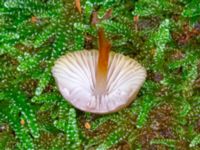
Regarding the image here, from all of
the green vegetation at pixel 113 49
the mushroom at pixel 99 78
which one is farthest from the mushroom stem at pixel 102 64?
the green vegetation at pixel 113 49

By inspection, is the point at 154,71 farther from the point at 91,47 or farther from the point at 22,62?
the point at 22,62

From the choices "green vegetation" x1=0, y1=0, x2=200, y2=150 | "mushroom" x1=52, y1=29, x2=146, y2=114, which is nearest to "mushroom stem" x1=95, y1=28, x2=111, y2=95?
"mushroom" x1=52, y1=29, x2=146, y2=114

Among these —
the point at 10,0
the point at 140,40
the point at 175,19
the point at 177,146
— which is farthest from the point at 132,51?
the point at 10,0

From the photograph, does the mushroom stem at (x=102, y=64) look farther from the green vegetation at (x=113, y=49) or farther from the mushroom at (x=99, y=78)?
the green vegetation at (x=113, y=49)

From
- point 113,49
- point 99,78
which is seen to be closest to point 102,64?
point 99,78

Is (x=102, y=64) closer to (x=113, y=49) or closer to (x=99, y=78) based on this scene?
(x=99, y=78)

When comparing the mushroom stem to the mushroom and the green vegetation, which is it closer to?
the mushroom
